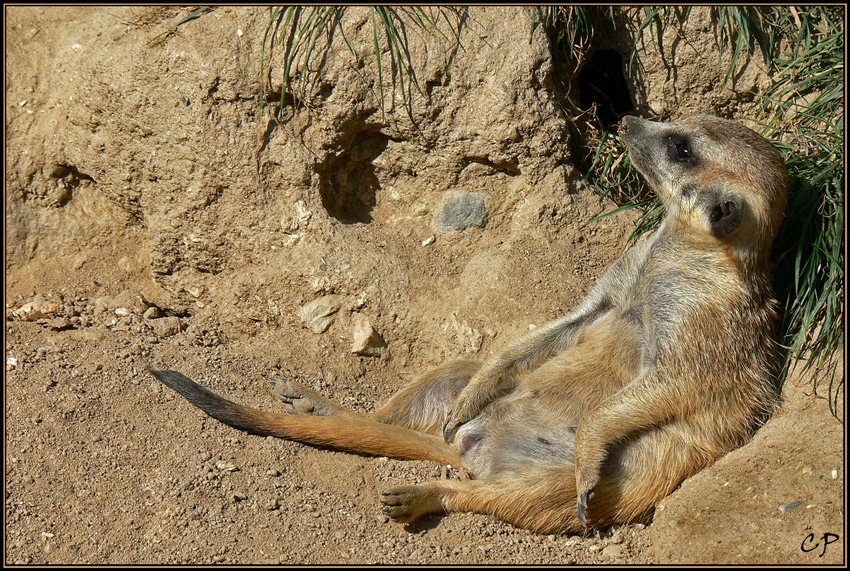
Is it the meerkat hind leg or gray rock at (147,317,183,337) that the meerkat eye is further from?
gray rock at (147,317,183,337)

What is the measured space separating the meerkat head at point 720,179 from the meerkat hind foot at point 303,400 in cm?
147

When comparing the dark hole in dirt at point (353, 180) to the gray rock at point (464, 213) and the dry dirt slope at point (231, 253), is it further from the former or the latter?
the gray rock at point (464, 213)

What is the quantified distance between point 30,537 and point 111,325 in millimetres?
1208

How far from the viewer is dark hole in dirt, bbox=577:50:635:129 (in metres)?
3.79

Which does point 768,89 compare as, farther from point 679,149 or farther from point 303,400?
point 303,400

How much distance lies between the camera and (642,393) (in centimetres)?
253

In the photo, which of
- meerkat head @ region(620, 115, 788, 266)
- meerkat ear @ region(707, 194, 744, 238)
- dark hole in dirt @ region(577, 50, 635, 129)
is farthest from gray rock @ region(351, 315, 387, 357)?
dark hole in dirt @ region(577, 50, 635, 129)

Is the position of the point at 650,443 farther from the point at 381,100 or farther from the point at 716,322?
the point at 381,100

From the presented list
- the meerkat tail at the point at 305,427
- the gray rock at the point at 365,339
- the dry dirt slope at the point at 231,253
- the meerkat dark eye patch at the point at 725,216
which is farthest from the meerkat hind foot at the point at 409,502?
the meerkat dark eye patch at the point at 725,216

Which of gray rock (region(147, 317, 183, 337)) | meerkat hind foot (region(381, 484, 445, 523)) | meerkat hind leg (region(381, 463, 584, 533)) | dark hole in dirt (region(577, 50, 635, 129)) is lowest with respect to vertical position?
meerkat hind leg (region(381, 463, 584, 533))

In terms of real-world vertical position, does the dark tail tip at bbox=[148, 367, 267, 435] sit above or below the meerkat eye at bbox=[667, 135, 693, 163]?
below

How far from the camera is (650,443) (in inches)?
101

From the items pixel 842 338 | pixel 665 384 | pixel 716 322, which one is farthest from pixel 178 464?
pixel 842 338

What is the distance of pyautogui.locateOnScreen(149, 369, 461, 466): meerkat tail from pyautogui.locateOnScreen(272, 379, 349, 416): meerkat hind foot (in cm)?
14
